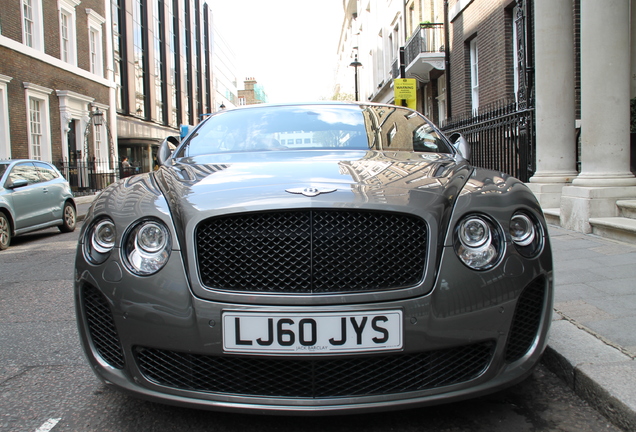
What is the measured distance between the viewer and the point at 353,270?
6.84 ft

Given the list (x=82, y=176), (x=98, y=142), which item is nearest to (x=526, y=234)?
(x=82, y=176)

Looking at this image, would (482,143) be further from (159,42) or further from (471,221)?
(159,42)

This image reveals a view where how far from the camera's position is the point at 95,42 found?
83.8 ft

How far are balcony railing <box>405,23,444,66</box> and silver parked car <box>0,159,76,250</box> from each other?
11783mm

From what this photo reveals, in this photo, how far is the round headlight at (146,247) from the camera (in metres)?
2.12

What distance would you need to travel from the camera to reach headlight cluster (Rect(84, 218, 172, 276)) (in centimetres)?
212

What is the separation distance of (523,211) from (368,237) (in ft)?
2.30

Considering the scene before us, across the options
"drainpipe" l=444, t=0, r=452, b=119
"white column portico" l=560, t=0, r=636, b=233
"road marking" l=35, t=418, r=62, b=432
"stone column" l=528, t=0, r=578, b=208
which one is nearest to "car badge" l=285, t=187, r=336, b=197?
"road marking" l=35, t=418, r=62, b=432

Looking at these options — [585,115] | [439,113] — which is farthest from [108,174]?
[585,115]

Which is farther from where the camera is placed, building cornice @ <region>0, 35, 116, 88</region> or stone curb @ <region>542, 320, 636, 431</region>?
building cornice @ <region>0, 35, 116, 88</region>

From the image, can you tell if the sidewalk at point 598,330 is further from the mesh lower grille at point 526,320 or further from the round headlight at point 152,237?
the round headlight at point 152,237

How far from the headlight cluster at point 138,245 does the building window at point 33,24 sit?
20.7 metres

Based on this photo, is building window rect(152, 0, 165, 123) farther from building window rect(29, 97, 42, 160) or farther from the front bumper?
the front bumper

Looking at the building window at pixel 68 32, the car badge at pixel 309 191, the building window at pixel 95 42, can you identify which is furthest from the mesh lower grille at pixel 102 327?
the building window at pixel 95 42
